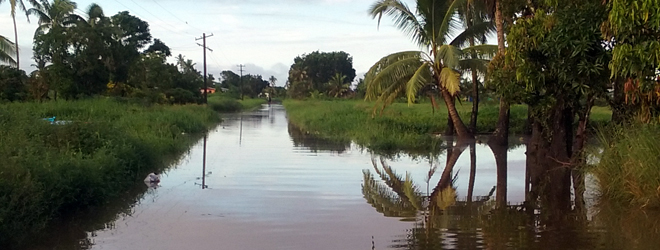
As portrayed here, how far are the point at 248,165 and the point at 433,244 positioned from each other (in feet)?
27.4

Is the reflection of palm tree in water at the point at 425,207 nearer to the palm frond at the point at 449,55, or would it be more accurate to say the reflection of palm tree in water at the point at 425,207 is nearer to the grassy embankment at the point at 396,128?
the grassy embankment at the point at 396,128

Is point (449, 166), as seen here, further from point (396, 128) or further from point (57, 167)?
point (57, 167)

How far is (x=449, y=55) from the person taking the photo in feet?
61.1

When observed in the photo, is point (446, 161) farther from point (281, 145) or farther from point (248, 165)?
point (281, 145)

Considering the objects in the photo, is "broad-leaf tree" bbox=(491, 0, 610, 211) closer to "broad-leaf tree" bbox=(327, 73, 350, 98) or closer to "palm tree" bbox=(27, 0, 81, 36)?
"palm tree" bbox=(27, 0, 81, 36)

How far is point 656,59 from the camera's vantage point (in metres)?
7.71

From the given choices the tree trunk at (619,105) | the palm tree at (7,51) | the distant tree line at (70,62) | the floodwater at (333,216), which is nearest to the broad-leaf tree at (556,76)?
the tree trunk at (619,105)

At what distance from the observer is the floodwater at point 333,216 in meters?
7.29

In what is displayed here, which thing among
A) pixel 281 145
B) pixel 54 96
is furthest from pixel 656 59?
pixel 54 96

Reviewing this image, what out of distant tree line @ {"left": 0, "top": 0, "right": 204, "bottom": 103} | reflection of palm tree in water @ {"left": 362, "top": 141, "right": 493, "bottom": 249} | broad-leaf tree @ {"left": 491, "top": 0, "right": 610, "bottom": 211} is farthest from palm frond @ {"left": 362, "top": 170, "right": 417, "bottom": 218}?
distant tree line @ {"left": 0, "top": 0, "right": 204, "bottom": 103}

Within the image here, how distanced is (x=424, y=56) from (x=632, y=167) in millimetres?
12269

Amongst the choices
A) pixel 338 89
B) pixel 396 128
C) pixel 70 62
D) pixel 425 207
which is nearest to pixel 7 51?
pixel 70 62

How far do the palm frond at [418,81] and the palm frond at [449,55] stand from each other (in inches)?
26.7

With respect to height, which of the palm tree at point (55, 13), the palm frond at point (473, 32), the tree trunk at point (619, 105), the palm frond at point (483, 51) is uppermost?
the palm tree at point (55, 13)
